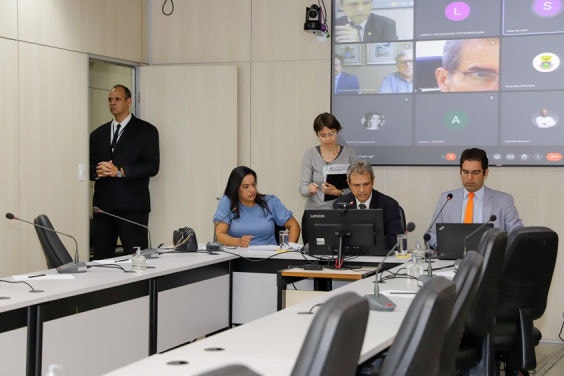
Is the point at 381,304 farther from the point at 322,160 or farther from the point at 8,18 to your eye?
the point at 8,18

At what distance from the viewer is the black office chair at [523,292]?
432 centimetres

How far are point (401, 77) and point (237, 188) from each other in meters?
1.90

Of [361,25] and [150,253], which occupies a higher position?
[361,25]

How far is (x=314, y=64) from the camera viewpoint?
7.45 m

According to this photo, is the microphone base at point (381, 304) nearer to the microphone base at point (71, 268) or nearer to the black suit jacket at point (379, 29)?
the microphone base at point (71, 268)

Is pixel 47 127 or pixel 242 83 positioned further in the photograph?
pixel 242 83

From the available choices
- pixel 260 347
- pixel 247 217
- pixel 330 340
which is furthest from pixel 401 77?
pixel 330 340

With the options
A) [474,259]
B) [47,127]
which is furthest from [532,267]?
[47,127]

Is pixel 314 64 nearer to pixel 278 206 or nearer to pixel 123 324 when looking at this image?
pixel 278 206

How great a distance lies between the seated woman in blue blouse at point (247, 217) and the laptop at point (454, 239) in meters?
1.21

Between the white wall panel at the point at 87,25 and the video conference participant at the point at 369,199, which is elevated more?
the white wall panel at the point at 87,25

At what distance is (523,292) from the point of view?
14.4 ft

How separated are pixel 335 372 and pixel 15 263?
529 centimetres

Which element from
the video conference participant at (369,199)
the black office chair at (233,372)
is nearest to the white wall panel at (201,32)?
the video conference participant at (369,199)
